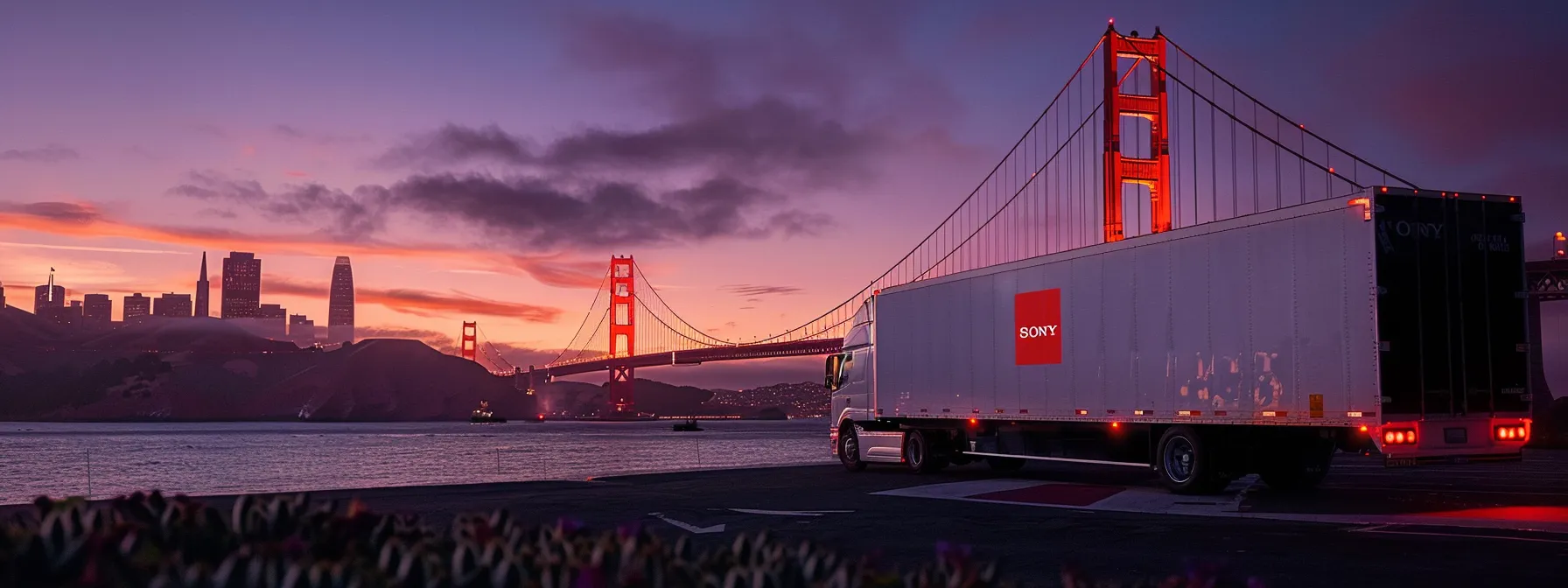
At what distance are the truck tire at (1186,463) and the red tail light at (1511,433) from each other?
3.68m

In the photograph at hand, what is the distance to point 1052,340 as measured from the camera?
69.0ft

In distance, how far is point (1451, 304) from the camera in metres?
16.1

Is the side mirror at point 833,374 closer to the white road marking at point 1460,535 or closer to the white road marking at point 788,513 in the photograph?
the white road marking at point 788,513

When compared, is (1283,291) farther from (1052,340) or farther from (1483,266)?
(1052,340)

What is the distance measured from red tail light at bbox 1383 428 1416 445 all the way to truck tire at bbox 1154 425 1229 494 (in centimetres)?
312

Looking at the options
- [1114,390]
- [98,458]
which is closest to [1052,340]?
[1114,390]

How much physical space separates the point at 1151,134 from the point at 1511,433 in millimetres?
25824

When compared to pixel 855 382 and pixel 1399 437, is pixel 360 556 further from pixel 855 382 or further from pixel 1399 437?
pixel 855 382

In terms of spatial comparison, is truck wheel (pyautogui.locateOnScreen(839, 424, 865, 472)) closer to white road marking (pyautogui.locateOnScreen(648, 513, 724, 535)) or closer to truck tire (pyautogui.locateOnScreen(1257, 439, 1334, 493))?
truck tire (pyautogui.locateOnScreen(1257, 439, 1334, 493))

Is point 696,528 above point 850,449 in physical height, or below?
below

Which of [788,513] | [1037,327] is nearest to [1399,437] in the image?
[1037,327]

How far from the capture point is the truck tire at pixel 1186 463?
59.8ft

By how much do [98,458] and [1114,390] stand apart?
70.3 meters

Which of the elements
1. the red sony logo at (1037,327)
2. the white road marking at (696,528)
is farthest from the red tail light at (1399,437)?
the white road marking at (696,528)
